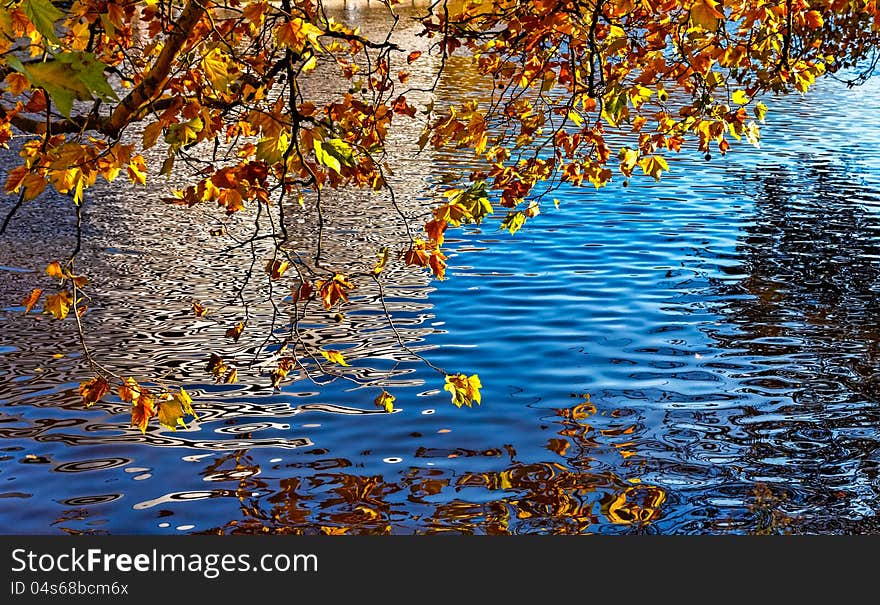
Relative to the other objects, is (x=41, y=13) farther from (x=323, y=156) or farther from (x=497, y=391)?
(x=497, y=391)

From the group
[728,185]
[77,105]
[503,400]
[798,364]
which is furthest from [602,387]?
[77,105]

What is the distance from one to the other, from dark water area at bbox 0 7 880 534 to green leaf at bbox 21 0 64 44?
5461 mm

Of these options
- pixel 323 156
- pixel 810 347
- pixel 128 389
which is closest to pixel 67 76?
pixel 323 156

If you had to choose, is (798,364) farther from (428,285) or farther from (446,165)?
(446,165)

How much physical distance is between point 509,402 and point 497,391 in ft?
1.06

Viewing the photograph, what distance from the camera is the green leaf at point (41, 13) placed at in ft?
11.4

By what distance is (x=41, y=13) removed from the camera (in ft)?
11.5

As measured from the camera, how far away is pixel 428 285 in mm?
15914

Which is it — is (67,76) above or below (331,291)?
above

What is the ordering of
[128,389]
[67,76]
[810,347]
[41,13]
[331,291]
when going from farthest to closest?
[810,347] → [331,291] → [128,389] → [67,76] → [41,13]

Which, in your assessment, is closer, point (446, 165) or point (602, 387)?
point (602, 387)

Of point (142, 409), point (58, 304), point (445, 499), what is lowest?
point (445, 499)

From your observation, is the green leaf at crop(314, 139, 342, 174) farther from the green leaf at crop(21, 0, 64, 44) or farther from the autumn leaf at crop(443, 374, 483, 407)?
the autumn leaf at crop(443, 374, 483, 407)

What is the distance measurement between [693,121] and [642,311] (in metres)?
6.94
